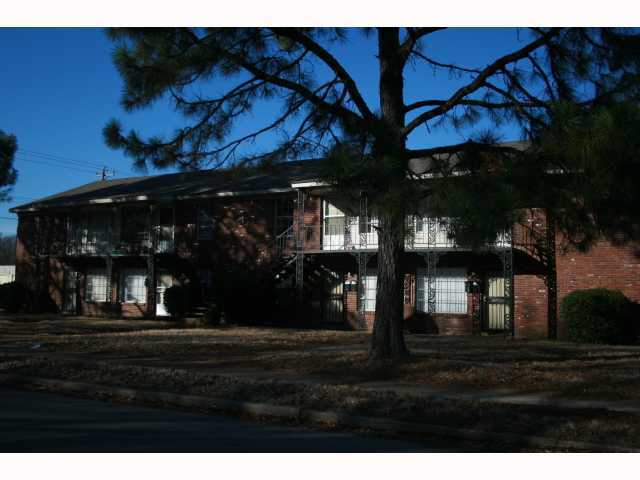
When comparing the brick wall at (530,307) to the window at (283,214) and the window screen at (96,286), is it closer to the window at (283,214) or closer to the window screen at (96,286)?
the window at (283,214)

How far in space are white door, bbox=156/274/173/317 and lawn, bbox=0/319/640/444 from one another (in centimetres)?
896

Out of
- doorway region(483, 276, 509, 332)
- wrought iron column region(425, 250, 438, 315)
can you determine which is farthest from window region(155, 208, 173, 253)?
doorway region(483, 276, 509, 332)

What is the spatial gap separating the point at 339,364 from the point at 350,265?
38.5 feet

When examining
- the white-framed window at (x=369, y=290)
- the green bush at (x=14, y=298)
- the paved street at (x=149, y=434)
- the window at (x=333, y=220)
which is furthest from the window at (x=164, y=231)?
the paved street at (x=149, y=434)

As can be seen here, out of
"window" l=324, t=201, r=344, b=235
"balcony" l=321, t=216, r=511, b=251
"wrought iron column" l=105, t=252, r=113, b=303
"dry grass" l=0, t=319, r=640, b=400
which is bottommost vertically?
"dry grass" l=0, t=319, r=640, b=400

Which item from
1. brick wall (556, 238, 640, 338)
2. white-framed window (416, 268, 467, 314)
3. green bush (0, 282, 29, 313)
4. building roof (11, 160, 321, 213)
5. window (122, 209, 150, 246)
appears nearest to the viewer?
brick wall (556, 238, 640, 338)

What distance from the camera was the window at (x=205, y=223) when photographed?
27734 millimetres

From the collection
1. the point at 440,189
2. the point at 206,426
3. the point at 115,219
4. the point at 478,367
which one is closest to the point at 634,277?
the point at 478,367

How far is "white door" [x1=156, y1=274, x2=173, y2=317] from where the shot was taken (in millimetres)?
29344

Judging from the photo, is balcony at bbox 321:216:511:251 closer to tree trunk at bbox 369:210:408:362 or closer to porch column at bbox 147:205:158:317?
tree trunk at bbox 369:210:408:362

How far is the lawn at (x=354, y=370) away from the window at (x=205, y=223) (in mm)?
7976

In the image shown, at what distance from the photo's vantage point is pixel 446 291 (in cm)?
2302

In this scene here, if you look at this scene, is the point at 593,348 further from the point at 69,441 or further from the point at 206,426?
the point at 69,441

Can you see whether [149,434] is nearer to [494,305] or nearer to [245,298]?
[494,305]
